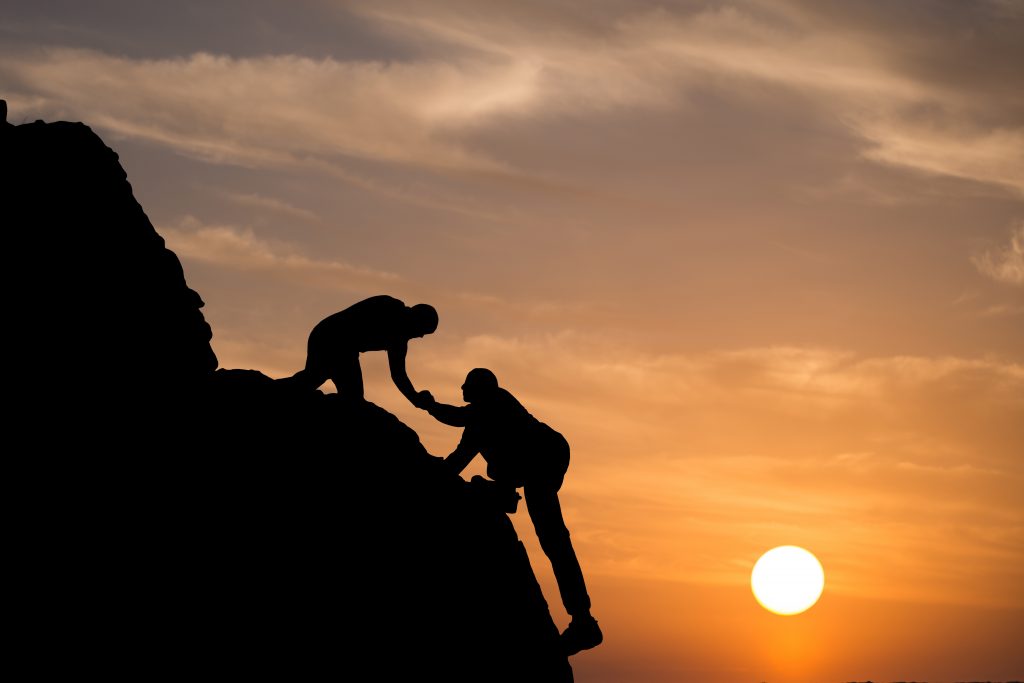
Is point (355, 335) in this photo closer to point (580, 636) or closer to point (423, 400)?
point (423, 400)

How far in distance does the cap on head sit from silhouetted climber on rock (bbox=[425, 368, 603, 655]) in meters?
1.22

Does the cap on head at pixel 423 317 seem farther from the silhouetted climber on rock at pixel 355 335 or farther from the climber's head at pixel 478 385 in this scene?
the climber's head at pixel 478 385

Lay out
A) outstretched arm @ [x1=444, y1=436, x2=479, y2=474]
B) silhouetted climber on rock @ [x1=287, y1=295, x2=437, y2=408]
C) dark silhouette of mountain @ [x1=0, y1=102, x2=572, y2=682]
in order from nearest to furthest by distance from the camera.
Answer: dark silhouette of mountain @ [x1=0, y1=102, x2=572, y2=682], silhouetted climber on rock @ [x1=287, y1=295, x2=437, y2=408], outstretched arm @ [x1=444, y1=436, x2=479, y2=474]

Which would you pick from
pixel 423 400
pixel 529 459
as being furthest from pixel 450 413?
pixel 529 459

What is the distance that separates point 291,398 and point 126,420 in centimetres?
227

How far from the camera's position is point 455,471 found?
56.4ft

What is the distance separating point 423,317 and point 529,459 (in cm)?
283

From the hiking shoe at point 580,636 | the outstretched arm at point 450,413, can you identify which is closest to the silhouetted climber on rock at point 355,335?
the outstretched arm at point 450,413

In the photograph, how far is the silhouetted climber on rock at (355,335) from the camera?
655 inches

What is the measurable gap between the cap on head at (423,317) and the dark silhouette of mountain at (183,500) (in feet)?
4.52

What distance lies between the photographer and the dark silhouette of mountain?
44.5 feet

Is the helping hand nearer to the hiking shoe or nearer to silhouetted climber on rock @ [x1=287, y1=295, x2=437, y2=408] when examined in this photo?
silhouetted climber on rock @ [x1=287, y1=295, x2=437, y2=408]

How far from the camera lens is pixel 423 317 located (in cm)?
1672

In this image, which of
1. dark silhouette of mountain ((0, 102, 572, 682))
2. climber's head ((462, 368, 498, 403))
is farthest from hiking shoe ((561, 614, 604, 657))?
climber's head ((462, 368, 498, 403))
